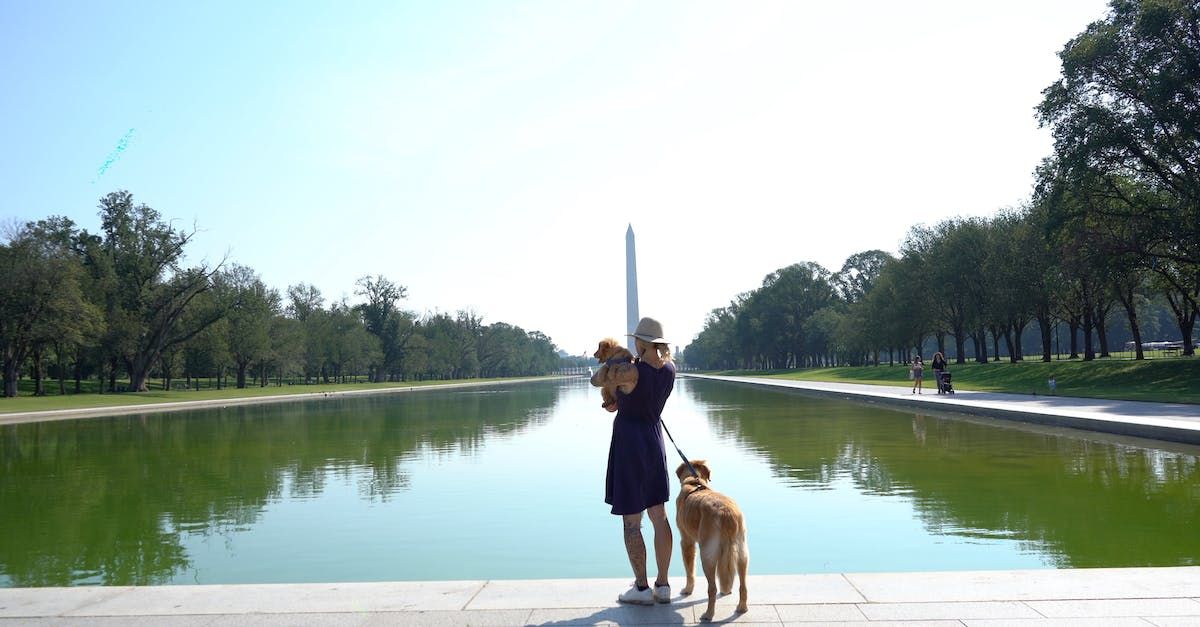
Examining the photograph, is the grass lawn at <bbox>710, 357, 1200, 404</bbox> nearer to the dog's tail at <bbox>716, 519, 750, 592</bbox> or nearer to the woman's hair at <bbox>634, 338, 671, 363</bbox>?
the woman's hair at <bbox>634, 338, 671, 363</bbox>

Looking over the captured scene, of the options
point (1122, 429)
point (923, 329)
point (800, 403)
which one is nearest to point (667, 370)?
point (1122, 429)

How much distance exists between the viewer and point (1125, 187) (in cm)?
3609

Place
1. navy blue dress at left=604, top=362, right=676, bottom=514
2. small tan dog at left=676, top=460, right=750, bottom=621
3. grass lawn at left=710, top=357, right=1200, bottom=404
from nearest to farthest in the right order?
small tan dog at left=676, top=460, right=750, bottom=621 < navy blue dress at left=604, top=362, right=676, bottom=514 < grass lawn at left=710, top=357, right=1200, bottom=404

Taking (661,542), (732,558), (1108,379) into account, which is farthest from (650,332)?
(1108,379)

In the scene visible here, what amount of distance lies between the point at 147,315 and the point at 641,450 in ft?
204

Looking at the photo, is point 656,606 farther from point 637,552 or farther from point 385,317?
point 385,317

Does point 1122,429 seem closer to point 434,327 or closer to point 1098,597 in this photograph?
point 1098,597

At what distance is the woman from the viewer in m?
5.32

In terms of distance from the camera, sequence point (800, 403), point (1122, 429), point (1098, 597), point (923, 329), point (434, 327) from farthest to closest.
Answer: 1. point (434, 327)
2. point (923, 329)
3. point (800, 403)
4. point (1122, 429)
5. point (1098, 597)

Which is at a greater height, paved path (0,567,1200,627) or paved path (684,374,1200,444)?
paved path (0,567,1200,627)

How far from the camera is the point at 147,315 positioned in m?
58.5

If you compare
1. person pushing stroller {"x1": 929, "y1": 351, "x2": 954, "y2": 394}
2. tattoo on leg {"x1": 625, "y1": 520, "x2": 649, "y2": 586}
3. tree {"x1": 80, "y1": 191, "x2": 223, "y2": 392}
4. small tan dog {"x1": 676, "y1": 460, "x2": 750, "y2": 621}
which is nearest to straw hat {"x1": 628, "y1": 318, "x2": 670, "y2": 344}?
small tan dog {"x1": 676, "y1": 460, "x2": 750, "y2": 621}

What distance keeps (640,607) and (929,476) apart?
25.7 ft

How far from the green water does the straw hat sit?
2.53m
